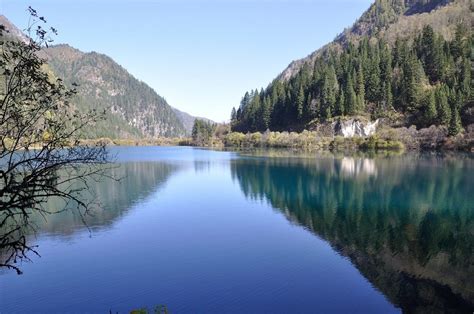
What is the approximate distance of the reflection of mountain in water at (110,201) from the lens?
2914cm

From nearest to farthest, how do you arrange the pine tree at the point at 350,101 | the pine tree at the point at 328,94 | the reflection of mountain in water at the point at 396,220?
the reflection of mountain in water at the point at 396,220, the pine tree at the point at 350,101, the pine tree at the point at 328,94

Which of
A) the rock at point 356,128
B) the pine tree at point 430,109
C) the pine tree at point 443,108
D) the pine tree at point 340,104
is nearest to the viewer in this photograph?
the pine tree at point 443,108

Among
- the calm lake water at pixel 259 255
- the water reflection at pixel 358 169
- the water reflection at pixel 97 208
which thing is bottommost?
the calm lake water at pixel 259 255

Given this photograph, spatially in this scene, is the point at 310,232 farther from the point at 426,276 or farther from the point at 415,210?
the point at 415,210

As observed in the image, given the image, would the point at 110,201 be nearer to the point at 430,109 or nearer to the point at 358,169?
the point at 358,169

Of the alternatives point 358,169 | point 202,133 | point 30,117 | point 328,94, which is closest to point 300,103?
point 328,94

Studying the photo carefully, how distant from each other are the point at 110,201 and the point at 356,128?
10129 centimetres

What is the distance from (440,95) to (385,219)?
3806 inches

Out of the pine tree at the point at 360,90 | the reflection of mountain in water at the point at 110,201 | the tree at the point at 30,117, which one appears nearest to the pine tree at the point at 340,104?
the pine tree at the point at 360,90

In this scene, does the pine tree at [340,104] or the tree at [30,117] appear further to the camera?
the pine tree at [340,104]

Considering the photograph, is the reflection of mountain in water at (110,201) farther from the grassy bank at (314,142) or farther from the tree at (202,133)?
the tree at (202,133)

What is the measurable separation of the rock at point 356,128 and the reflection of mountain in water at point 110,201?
74.4 metres

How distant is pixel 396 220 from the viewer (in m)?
31.3

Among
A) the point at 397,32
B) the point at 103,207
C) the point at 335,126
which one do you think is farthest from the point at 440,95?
the point at 103,207
